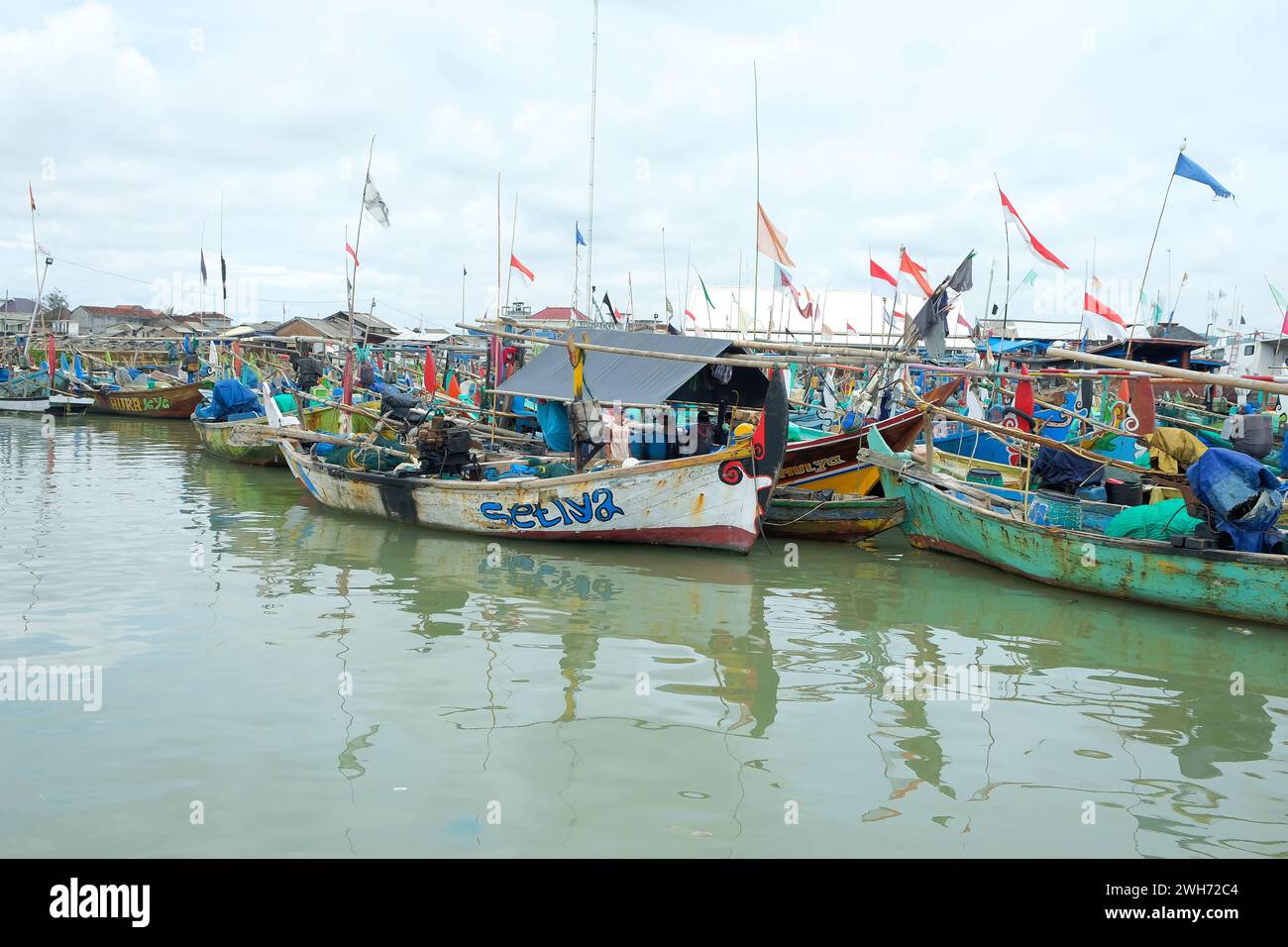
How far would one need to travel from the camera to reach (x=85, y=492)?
1514 cm

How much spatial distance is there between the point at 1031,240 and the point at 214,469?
15.7m

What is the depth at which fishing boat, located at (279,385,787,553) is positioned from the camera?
37.0ft

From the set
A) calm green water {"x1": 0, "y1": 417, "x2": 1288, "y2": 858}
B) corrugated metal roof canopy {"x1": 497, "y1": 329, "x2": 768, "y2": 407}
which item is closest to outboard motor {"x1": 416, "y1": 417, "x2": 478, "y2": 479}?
corrugated metal roof canopy {"x1": 497, "y1": 329, "x2": 768, "y2": 407}

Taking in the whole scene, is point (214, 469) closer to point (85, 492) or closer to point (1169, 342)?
point (85, 492)

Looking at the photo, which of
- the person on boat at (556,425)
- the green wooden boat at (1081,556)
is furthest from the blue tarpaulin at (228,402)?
the green wooden boat at (1081,556)

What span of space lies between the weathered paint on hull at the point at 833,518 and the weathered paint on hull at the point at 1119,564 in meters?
0.57

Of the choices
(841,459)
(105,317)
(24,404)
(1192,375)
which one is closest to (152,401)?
(24,404)

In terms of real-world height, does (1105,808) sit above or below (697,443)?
below

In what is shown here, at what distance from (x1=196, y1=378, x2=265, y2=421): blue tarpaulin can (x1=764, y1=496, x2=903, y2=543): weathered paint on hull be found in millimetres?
13615

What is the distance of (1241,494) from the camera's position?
345 inches
